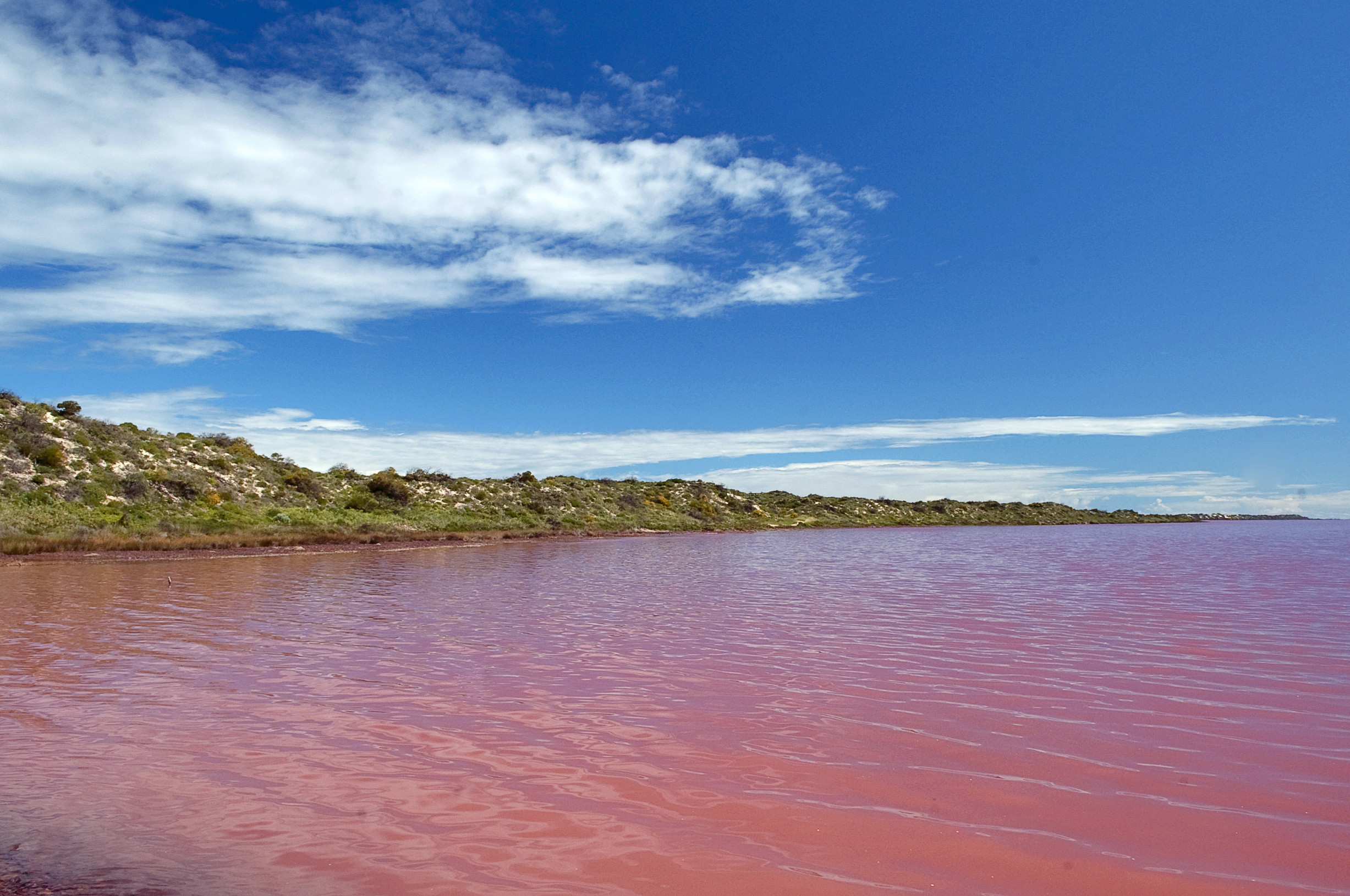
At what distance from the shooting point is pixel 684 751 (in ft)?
20.9

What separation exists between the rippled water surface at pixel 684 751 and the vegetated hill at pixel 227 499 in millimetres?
20515

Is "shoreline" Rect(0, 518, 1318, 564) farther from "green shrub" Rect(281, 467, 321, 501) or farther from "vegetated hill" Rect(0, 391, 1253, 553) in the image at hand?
"green shrub" Rect(281, 467, 321, 501)

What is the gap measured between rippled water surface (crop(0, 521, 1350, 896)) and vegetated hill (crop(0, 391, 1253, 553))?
20515 millimetres

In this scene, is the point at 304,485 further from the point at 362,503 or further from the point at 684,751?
the point at 684,751

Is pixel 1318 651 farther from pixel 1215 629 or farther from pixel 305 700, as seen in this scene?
pixel 305 700

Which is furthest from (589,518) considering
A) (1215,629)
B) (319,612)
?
(1215,629)

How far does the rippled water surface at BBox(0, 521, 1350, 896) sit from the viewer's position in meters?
4.39

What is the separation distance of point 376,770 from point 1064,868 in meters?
4.87

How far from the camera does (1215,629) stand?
11.5 m

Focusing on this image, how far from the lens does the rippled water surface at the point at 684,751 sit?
4.39 metres

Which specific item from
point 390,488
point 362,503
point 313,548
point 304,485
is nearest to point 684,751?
point 313,548

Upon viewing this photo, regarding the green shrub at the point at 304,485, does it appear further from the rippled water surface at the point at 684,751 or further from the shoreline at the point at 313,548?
the rippled water surface at the point at 684,751

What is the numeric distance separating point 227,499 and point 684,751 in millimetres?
46073

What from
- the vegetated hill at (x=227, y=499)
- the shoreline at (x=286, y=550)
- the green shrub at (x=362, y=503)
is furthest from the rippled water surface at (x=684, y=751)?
the green shrub at (x=362, y=503)
